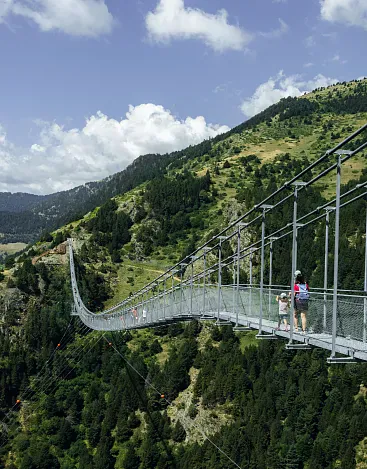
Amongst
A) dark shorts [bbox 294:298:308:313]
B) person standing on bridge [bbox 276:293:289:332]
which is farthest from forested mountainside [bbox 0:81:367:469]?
dark shorts [bbox 294:298:308:313]

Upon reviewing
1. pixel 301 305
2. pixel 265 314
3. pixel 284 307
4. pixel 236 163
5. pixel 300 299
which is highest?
pixel 236 163

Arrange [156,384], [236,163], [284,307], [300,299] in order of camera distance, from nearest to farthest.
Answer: [300,299] < [284,307] < [156,384] < [236,163]

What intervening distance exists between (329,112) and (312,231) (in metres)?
88.8

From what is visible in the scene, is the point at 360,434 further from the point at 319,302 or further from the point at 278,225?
the point at 319,302

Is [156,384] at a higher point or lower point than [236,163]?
lower

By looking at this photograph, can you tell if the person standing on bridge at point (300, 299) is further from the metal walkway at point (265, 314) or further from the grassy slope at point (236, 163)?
the grassy slope at point (236, 163)

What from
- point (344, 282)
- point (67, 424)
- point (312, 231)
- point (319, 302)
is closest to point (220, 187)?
point (312, 231)

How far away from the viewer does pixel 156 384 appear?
62219 millimetres

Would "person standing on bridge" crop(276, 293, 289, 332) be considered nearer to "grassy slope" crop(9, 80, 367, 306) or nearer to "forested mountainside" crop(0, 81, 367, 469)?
"forested mountainside" crop(0, 81, 367, 469)

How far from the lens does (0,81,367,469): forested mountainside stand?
194 feet

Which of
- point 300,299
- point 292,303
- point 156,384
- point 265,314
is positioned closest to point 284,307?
point 292,303

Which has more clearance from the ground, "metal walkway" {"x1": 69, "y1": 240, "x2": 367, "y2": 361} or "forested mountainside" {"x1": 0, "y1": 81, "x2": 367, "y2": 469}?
"metal walkway" {"x1": 69, "y1": 240, "x2": 367, "y2": 361}

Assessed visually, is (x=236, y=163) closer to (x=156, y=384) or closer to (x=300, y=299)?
(x=156, y=384)

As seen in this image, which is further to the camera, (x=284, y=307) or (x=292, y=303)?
(x=284, y=307)
